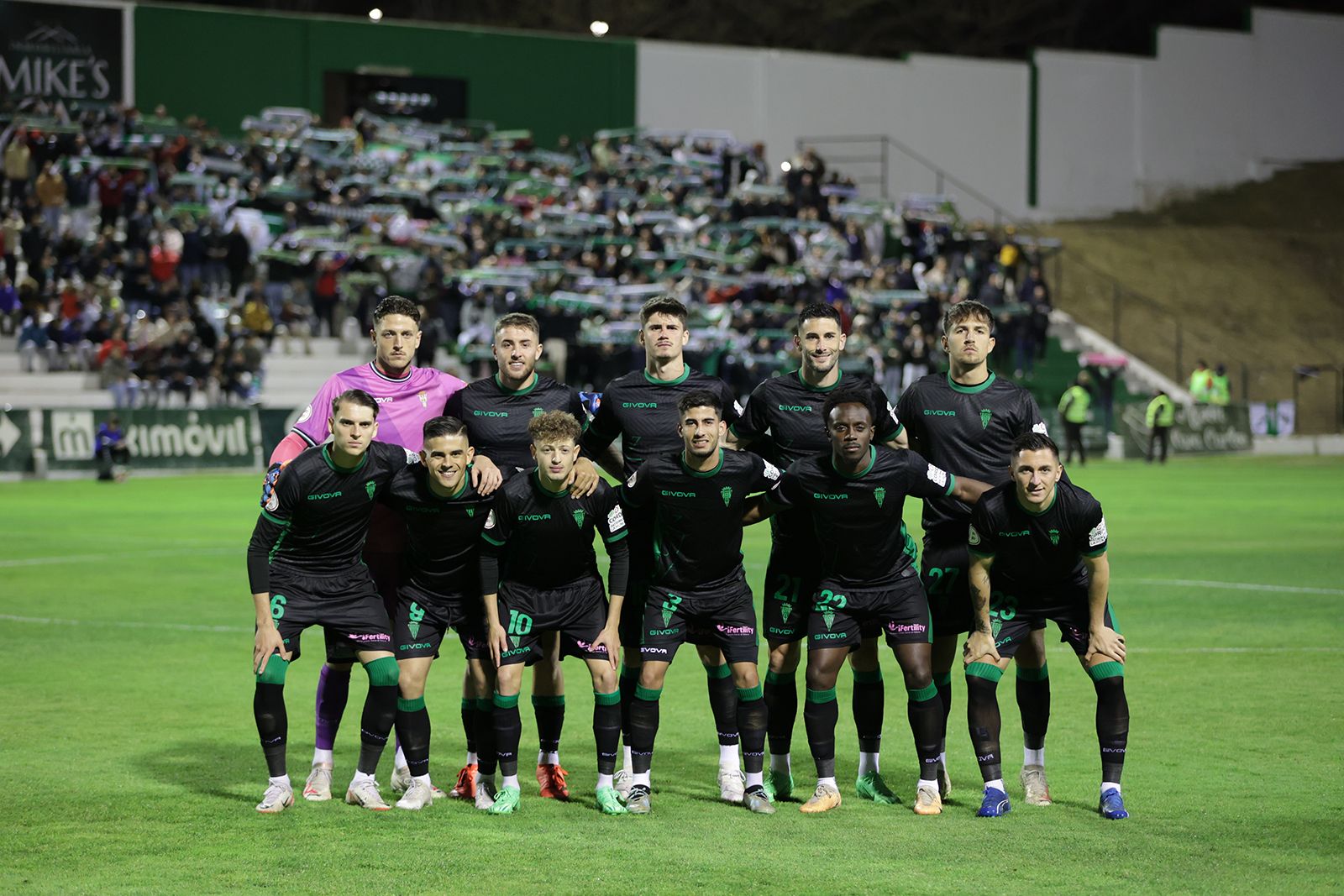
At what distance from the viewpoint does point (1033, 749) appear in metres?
9.01

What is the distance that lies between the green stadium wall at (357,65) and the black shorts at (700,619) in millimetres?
43672

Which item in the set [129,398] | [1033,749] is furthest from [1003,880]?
[129,398]

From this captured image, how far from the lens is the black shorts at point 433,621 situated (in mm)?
9016

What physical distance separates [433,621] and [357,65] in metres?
45.8

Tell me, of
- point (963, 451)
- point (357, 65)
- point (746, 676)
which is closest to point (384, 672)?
point (746, 676)

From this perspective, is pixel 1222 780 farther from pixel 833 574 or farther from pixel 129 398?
pixel 129 398

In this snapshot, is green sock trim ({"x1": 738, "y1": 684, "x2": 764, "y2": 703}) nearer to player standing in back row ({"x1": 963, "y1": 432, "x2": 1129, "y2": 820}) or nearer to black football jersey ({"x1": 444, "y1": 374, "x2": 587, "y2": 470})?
player standing in back row ({"x1": 963, "y1": 432, "x2": 1129, "y2": 820})

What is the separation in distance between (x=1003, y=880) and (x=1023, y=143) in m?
56.8

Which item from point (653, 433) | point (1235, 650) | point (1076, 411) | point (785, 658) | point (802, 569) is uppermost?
point (653, 433)

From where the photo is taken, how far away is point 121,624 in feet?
51.4

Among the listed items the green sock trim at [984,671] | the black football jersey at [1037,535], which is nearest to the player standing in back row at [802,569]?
the green sock trim at [984,671]

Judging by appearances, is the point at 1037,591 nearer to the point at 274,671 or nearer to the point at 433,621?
the point at 433,621

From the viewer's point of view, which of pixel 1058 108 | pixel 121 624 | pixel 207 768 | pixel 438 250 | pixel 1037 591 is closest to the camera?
pixel 1037 591

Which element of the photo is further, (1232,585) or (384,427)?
(1232,585)
